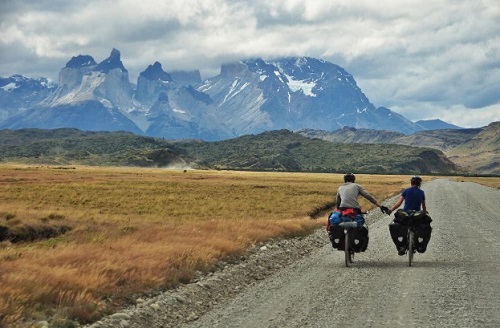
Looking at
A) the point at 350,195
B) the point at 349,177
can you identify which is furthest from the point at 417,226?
the point at 349,177

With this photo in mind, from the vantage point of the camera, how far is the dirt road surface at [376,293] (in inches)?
430

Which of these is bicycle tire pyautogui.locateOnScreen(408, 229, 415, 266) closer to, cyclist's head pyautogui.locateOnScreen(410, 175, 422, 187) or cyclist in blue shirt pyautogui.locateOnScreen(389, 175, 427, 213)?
cyclist in blue shirt pyautogui.locateOnScreen(389, 175, 427, 213)

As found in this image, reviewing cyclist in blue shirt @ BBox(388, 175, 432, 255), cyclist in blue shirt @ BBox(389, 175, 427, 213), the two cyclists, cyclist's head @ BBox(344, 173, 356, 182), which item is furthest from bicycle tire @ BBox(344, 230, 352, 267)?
cyclist in blue shirt @ BBox(389, 175, 427, 213)

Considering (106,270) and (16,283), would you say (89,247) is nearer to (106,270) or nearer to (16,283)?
(106,270)

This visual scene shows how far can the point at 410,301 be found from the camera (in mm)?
12383

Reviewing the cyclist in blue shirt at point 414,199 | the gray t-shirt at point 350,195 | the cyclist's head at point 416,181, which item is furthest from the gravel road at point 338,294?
the cyclist's head at point 416,181

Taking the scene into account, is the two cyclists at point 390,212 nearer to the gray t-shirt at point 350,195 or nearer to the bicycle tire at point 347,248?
the gray t-shirt at point 350,195

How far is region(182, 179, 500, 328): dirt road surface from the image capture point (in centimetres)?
1091

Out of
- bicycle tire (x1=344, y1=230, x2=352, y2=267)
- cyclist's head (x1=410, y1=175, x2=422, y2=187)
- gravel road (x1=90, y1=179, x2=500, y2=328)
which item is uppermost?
cyclist's head (x1=410, y1=175, x2=422, y2=187)

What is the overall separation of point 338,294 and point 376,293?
94cm

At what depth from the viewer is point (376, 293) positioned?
13336 mm

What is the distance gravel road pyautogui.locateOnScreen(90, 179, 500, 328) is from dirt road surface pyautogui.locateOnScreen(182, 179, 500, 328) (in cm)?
2

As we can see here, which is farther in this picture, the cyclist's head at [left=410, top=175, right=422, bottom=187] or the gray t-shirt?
the gray t-shirt

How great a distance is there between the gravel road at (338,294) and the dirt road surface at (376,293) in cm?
2
